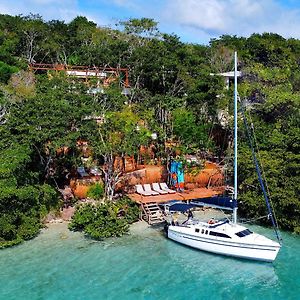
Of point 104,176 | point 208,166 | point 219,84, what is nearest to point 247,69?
point 219,84

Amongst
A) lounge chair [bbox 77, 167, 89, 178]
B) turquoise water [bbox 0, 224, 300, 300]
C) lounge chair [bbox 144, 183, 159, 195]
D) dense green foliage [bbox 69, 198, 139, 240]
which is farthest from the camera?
lounge chair [bbox 77, 167, 89, 178]

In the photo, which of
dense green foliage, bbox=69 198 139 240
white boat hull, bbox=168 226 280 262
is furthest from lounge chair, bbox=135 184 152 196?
white boat hull, bbox=168 226 280 262

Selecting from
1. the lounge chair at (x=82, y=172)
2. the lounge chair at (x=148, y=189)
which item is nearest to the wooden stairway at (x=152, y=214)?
the lounge chair at (x=148, y=189)

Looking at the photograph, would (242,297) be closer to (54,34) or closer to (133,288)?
(133,288)

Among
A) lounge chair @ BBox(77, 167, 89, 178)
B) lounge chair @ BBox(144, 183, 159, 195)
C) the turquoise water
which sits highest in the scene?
lounge chair @ BBox(77, 167, 89, 178)

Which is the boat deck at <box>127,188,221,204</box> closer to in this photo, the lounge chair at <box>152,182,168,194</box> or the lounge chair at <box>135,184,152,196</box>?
the lounge chair at <box>135,184,152,196</box>

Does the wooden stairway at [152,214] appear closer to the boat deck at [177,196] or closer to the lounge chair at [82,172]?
the boat deck at [177,196]
